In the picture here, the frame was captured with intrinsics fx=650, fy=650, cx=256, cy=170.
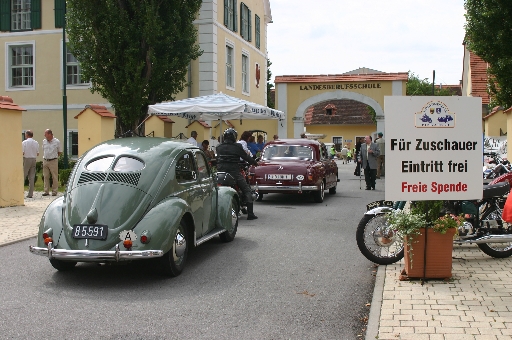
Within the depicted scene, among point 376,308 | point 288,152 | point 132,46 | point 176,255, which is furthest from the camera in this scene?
point 132,46

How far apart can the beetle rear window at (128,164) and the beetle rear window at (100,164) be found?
4.3 inches

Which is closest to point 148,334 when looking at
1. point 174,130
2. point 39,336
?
point 39,336

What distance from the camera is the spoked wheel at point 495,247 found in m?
8.37

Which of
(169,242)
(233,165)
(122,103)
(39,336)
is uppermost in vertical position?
(122,103)

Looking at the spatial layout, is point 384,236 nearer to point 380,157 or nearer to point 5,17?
point 380,157

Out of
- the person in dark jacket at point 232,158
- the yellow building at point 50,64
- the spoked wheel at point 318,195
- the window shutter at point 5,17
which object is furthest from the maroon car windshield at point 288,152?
the window shutter at point 5,17

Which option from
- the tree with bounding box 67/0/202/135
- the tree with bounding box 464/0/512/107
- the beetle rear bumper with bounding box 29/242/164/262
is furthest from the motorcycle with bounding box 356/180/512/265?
the tree with bounding box 67/0/202/135

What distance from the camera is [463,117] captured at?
23.9 feet

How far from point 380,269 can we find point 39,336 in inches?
162

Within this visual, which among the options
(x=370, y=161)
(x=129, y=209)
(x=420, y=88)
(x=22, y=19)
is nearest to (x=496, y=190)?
(x=129, y=209)

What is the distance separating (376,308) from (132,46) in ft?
60.4

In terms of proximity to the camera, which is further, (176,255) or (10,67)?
(10,67)

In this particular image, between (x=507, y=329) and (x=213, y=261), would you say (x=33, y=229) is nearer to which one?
(x=213, y=261)

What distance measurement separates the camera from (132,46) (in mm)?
22641
